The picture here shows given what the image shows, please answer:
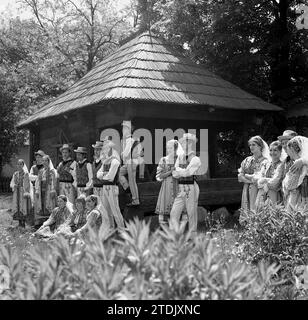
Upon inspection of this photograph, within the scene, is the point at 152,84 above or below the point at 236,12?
below

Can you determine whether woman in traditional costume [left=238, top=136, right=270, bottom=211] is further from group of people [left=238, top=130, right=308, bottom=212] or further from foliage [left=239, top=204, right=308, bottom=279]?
foliage [left=239, top=204, right=308, bottom=279]

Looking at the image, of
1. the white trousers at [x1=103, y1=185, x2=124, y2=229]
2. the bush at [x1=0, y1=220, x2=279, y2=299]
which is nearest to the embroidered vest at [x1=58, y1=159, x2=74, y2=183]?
the white trousers at [x1=103, y1=185, x2=124, y2=229]

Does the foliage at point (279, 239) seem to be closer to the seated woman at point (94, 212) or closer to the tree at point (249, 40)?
the seated woman at point (94, 212)

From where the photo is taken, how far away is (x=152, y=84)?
1029 cm

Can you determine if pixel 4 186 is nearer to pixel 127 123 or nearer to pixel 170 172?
pixel 127 123

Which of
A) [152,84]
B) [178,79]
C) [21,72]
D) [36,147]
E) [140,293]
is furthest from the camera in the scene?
[21,72]

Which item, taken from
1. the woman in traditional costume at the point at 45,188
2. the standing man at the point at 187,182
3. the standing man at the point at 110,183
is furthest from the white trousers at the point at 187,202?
the woman in traditional costume at the point at 45,188

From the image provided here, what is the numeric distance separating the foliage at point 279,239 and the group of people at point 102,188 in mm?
1925

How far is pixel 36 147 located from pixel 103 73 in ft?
13.0

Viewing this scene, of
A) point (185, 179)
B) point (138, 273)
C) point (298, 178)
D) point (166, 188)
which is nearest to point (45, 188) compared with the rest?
point (166, 188)

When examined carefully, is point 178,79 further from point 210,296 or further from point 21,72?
point 21,72

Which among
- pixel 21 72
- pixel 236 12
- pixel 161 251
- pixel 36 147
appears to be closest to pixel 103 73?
pixel 36 147

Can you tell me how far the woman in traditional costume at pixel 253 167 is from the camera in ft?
25.1

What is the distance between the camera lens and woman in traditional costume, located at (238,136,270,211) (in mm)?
7648
